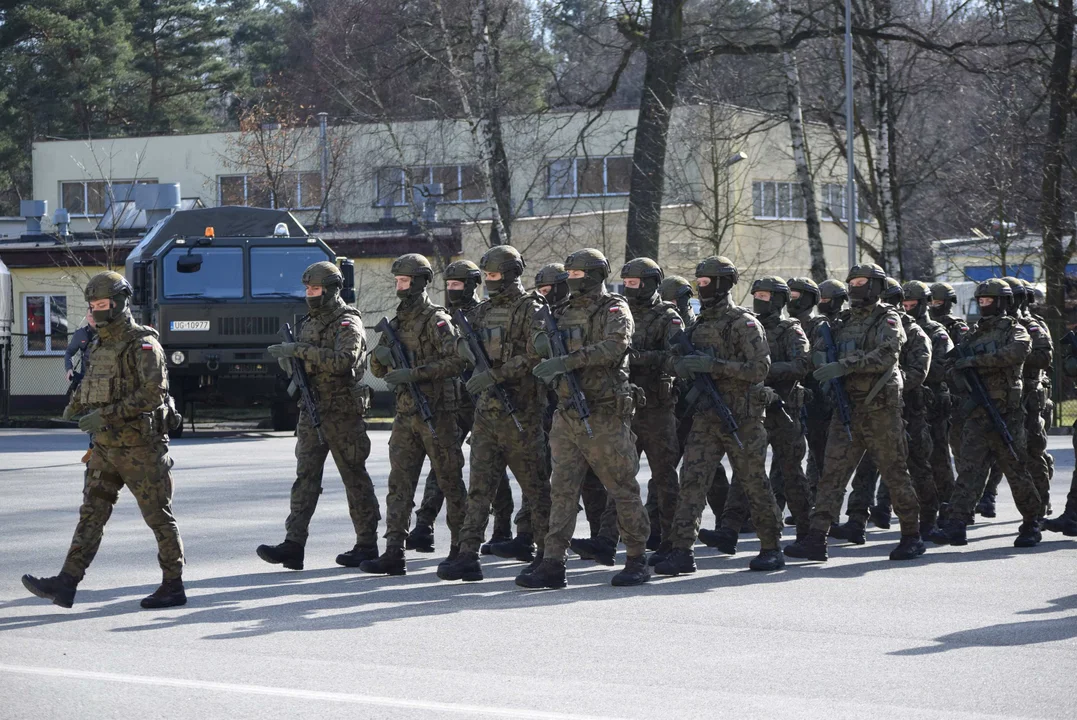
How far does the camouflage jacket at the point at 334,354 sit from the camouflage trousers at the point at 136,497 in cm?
147

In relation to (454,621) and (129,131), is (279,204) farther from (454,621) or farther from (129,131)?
(454,621)

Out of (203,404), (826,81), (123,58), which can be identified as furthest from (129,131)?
(203,404)

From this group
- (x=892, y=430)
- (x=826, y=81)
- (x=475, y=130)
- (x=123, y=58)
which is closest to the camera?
(x=892, y=430)

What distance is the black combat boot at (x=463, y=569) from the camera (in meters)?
9.70

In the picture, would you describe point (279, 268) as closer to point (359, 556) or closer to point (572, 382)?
point (359, 556)

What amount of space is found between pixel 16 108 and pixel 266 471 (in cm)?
3723

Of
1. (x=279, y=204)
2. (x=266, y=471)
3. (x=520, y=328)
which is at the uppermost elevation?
(x=279, y=204)

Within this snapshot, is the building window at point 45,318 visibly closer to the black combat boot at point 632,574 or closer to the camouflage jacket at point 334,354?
the camouflage jacket at point 334,354

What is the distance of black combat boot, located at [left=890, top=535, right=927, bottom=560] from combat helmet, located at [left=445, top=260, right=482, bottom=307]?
133 inches

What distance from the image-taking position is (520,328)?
9.85 m

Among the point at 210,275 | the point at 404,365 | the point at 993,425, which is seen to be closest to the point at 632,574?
the point at 404,365

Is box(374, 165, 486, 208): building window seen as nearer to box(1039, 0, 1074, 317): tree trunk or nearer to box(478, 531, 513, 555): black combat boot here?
box(1039, 0, 1074, 317): tree trunk

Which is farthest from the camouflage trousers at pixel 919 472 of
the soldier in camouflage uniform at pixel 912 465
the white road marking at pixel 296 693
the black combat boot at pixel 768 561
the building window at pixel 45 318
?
the building window at pixel 45 318

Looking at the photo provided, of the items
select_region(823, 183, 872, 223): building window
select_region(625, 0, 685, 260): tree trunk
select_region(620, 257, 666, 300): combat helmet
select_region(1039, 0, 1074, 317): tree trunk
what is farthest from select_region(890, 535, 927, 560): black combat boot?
select_region(823, 183, 872, 223): building window
